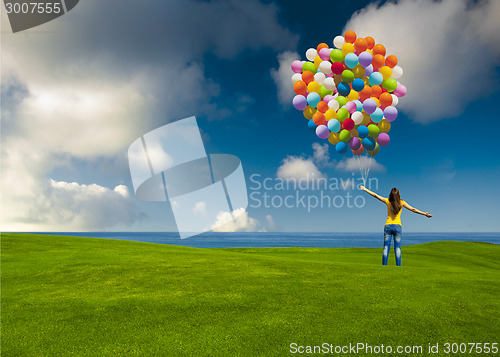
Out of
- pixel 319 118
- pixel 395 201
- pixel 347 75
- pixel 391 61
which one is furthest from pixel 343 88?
pixel 395 201

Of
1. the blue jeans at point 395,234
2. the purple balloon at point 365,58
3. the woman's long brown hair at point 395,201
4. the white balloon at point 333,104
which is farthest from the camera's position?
the white balloon at point 333,104

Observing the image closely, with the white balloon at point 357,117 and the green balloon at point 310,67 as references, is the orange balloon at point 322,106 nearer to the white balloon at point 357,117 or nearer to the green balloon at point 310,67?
the white balloon at point 357,117

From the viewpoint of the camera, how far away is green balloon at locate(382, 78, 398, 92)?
15164 mm

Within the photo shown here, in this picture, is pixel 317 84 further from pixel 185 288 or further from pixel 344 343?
pixel 344 343

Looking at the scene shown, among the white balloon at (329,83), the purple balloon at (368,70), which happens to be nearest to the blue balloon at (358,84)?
the purple balloon at (368,70)

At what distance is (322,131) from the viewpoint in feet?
49.9

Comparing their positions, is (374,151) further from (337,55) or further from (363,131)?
(337,55)

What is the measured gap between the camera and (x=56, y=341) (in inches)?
224

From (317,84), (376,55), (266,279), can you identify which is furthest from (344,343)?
(376,55)

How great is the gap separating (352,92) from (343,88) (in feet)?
1.76

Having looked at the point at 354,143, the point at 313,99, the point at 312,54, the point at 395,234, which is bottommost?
the point at 395,234

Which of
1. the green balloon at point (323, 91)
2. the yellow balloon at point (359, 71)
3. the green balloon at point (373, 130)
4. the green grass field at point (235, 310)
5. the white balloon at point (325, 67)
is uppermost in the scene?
the white balloon at point (325, 67)

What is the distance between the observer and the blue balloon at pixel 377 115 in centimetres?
1449

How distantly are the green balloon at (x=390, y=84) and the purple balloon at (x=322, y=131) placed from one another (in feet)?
11.4
